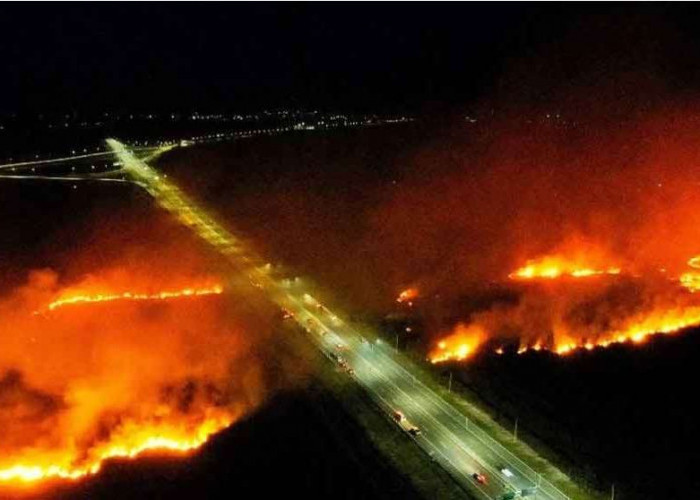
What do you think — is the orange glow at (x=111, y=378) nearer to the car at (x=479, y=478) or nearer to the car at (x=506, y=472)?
the car at (x=479, y=478)

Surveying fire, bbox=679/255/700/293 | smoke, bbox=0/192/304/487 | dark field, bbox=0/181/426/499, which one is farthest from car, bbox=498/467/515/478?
fire, bbox=679/255/700/293

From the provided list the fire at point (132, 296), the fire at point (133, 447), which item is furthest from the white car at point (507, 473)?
the fire at point (132, 296)

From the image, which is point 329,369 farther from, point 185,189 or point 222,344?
point 185,189

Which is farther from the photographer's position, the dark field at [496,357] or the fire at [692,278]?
the fire at [692,278]

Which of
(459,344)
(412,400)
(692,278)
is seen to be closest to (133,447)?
(412,400)

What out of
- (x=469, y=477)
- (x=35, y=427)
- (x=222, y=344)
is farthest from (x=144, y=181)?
(x=469, y=477)

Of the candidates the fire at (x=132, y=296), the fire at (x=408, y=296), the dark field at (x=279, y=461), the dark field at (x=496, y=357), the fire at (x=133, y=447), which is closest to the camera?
the dark field at (x=279, y=461)
